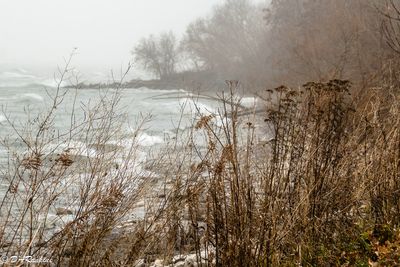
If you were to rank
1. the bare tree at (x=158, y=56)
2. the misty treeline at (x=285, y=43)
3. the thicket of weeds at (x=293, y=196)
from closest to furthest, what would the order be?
the thicket of weeds at (x=293, y=196) → the misty treeline at (x=285, y=43) → the bare tree at (x=158, y=56)

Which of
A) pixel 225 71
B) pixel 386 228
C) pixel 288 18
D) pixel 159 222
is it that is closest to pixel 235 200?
pixel 159 222

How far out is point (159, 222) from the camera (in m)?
4.35

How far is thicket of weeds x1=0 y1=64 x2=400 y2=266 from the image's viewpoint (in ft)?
11.5

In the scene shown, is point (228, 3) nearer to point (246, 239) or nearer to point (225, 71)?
point (225, 71)

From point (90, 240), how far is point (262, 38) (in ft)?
158

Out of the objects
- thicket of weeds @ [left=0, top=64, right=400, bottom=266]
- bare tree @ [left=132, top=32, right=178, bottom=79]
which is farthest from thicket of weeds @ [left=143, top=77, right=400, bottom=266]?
bare tree @ [left=132, top=32, right=178, bottom=79]

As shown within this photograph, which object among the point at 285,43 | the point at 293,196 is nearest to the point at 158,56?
the point at 285,43

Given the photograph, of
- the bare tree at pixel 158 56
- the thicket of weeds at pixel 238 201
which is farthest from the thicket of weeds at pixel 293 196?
the bare tree at pixel 158 56

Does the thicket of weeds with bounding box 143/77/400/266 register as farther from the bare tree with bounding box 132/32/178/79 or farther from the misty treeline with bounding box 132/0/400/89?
the bare tree with bounding box 132/32/178/79

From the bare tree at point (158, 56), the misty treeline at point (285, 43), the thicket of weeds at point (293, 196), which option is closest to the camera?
the thicket of weeds at point (293, 196)

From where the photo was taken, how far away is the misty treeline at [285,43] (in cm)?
1642

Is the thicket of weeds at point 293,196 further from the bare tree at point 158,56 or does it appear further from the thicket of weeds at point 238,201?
the bare tree at point 158,56

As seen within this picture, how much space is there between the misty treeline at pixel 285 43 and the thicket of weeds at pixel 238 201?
2.27 metres

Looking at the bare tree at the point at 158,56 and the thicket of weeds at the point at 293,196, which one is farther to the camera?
the bare tree at the point at 158,56
